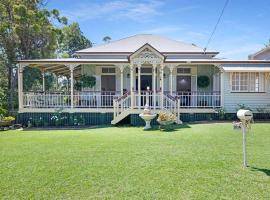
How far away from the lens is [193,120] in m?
17.2

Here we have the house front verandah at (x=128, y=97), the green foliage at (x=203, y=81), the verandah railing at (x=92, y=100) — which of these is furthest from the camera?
the green foliage at (x=203, y=81)

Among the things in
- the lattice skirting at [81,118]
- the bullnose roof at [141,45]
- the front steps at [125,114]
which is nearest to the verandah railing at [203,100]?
the lattice skirting at [81,118]

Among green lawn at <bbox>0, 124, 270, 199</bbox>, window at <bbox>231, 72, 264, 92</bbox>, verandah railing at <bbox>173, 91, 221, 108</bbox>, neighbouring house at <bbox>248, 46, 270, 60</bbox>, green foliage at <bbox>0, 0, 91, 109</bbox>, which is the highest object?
green foliage at <bbox>0, 0, 91, 109</bbox>

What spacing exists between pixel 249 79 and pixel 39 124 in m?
12.8

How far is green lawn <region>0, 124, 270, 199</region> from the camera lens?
523 centimetres

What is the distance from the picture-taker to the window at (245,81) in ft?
58.5

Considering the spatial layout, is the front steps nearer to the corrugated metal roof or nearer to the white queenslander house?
the white queenslander house

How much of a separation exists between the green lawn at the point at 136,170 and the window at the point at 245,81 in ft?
26.3

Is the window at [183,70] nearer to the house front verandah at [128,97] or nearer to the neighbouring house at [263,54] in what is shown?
the house front verandah at [128,97]

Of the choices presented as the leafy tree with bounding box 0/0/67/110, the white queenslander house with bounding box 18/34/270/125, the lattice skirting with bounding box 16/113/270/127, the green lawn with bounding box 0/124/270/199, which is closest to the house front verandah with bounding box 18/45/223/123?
the white queenslander house with bounding box 18/34/270/125

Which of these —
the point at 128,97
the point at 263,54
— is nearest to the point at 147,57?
the point at 128,97

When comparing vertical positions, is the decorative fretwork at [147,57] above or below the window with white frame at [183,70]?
above

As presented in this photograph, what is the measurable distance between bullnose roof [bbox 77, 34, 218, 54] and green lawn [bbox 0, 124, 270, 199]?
41.5 ft

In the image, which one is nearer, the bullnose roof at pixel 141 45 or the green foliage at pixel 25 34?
the bullnose roof at pixel 141 45
